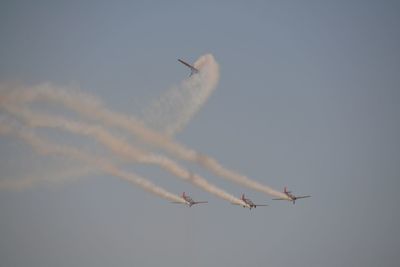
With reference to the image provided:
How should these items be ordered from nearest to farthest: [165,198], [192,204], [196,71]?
1. [196,71]
2. [165,198]
3. [192,204]

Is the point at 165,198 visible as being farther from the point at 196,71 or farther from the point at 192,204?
the point at 196,71

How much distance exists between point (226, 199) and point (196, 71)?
1868cm

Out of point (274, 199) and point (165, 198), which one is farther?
point (274, 199)

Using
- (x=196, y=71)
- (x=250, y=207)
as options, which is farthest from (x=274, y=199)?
(x=196, y=71)

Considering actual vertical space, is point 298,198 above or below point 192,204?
above

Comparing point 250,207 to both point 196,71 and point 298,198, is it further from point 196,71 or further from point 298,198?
point 196,71

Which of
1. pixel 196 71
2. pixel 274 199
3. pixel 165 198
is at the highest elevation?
pixel 196 71

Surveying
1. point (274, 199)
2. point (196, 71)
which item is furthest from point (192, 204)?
point (196, 71)

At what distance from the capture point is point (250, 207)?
7919 centimetres

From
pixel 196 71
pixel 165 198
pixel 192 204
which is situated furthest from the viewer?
pixel 192 204

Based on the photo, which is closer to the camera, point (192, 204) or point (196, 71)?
point (196, 71)

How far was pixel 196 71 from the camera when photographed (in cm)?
6769

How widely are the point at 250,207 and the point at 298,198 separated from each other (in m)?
7.49

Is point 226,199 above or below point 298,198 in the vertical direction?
below
